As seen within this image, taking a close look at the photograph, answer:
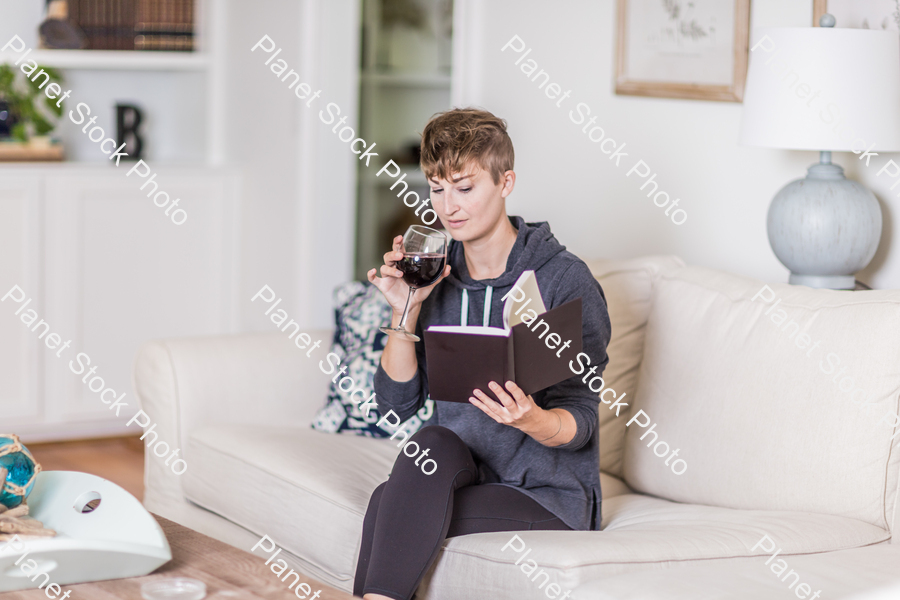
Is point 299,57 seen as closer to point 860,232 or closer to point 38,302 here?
point 38,302

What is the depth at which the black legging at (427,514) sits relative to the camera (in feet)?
5.14

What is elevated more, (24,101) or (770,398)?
(24,101)

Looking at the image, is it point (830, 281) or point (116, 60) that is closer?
point (830, 281)

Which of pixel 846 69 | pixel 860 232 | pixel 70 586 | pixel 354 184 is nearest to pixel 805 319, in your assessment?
pixel 860 232

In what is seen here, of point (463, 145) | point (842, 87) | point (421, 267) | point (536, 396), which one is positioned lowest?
point (536, 396)

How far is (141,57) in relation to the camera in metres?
3.88

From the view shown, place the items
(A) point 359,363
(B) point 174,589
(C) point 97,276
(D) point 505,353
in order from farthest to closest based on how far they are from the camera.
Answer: (C) point 97,276 → (A) point 359,363 → (D) point 505,353 → (B) point 174,589

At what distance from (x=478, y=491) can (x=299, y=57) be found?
2.52 metres

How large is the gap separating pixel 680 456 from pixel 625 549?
48cm

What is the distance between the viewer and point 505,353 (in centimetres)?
148

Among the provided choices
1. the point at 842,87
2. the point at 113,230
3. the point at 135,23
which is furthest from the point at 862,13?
the point at 135,23

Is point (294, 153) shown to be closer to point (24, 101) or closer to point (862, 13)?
point (24, 101)

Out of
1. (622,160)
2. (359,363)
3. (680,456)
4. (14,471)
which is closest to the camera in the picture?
(14,471)

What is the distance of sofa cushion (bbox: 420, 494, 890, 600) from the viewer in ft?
4.85
